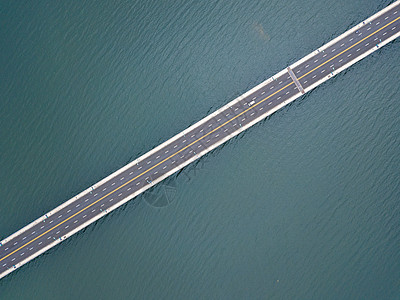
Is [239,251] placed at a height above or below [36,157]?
below

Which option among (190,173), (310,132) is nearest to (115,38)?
(190,173)

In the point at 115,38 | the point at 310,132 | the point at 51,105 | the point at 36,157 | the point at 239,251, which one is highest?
the point at 115,38

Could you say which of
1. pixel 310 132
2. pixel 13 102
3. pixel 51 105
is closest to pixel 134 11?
pixel 51 105

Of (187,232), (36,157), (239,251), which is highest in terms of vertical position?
(36,157)

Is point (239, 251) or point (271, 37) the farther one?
point (271, 37)

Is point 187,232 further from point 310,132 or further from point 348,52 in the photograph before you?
point 348,52

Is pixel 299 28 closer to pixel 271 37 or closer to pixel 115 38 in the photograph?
pixel 271 37
